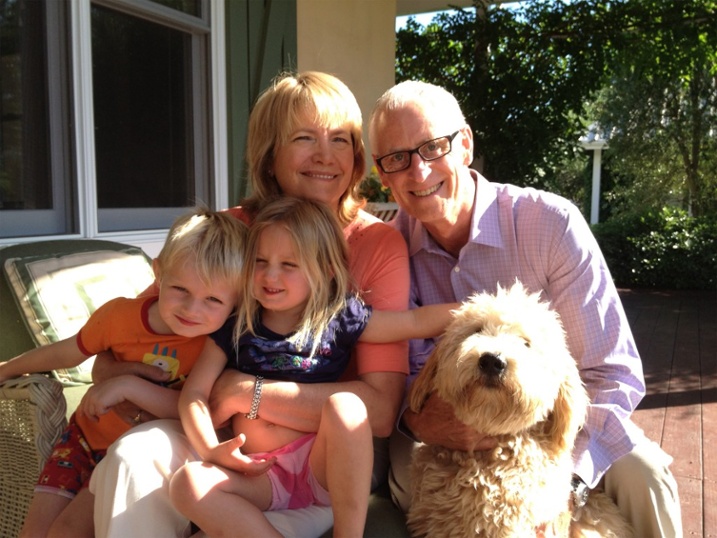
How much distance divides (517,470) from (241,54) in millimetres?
3830

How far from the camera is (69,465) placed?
6.89 ft

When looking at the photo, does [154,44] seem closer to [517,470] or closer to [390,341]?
[390,341]

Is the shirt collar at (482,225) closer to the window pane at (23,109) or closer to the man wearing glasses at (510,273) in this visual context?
the man wearing glasses at (510,273)

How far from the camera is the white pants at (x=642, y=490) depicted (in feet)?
6.60

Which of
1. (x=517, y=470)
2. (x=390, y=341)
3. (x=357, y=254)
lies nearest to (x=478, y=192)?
(x=357, y=254)

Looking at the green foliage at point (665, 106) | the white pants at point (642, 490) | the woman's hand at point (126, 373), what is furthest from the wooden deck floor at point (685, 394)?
the green foliage at point (665, 106)

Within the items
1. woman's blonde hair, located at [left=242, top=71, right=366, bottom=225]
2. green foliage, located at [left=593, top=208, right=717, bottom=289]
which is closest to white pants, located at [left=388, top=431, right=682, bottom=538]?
woman's blonde hair, located at [left=242, top=71, right=366, bottom=225]

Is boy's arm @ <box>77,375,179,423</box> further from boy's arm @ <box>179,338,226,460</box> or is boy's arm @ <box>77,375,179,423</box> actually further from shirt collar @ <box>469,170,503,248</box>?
shirt collar @ <box>469,170,503,248</box>

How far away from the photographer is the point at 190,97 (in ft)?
15.3

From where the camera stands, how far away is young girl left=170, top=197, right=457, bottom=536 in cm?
172

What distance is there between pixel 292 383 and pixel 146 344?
0.56m

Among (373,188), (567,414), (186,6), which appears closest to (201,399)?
(567,414)

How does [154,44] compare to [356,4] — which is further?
[356,4]

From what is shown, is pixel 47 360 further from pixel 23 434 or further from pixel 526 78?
pixel 526 78
